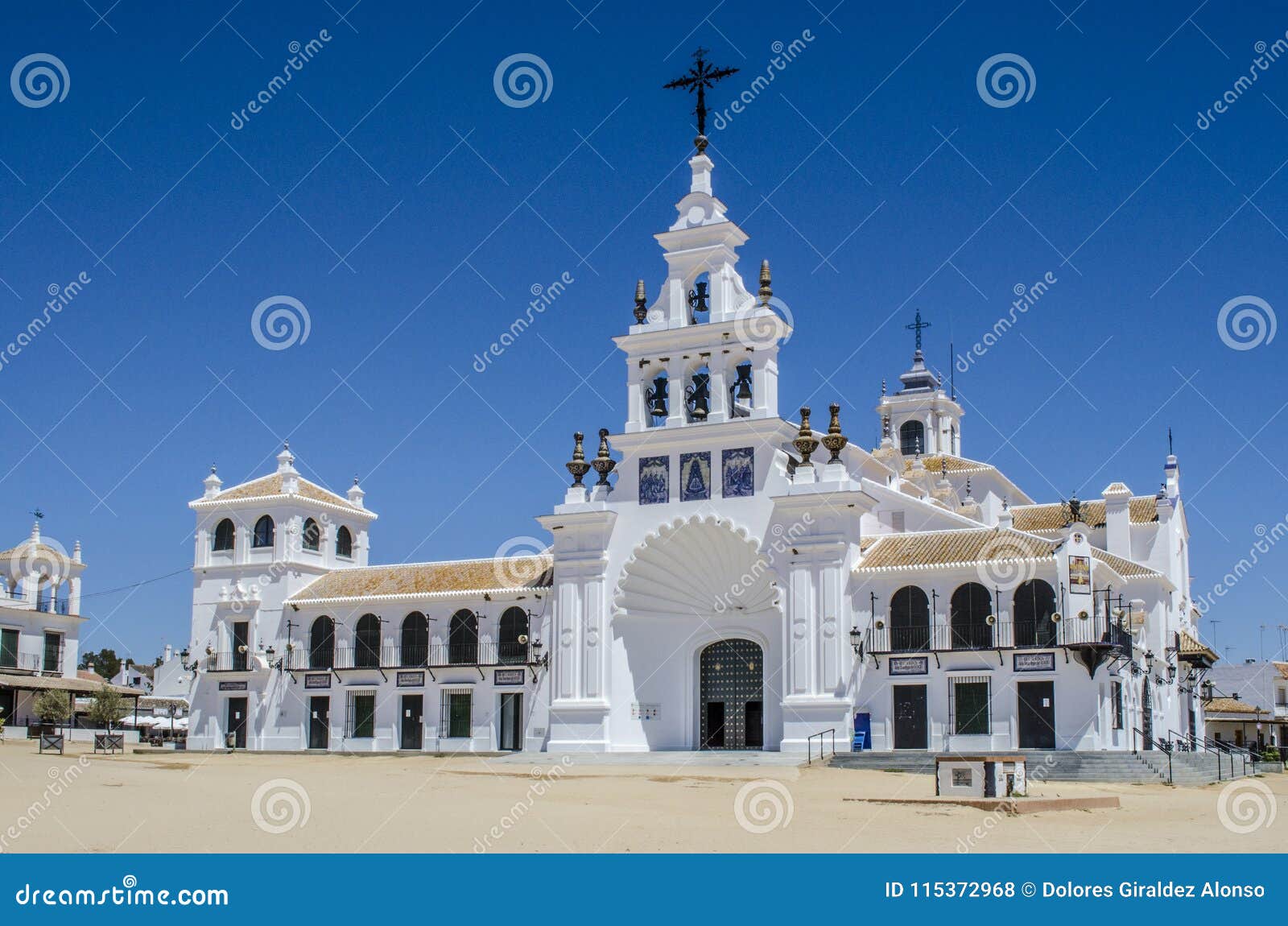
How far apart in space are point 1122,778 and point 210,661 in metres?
28.8

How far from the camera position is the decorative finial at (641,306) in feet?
126

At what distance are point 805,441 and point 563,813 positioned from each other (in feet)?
58.0

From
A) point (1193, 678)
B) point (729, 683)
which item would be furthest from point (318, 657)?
point (1193, 678)

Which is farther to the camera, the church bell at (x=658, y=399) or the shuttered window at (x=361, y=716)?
the shuttered window at (x=361, y=716)

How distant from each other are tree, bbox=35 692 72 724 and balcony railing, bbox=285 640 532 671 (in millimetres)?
10405

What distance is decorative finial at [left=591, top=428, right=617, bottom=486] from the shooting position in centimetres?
3800

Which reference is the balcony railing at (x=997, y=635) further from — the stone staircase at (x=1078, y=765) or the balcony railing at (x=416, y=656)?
the balcony railing at (x=416, y=656)

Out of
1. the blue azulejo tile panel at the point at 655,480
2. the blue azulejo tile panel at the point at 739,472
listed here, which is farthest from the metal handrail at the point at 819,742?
the blue azulejo tile panel at the point at 655,480

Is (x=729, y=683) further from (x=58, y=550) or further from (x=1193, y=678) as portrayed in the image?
(x=58, y=550)

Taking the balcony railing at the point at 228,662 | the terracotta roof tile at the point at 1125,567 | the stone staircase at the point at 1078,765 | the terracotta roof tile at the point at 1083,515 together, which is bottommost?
the stone staircase at the point at 1078,765

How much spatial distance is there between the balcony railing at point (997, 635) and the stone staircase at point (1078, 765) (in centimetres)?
275

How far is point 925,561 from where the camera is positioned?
34469 mm

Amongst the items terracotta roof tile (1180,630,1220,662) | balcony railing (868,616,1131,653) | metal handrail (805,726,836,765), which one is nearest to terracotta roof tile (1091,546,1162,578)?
terracotta roof tile (1180,630,1220,662)

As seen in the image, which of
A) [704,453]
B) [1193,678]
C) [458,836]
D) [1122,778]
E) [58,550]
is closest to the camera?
[458,836]
